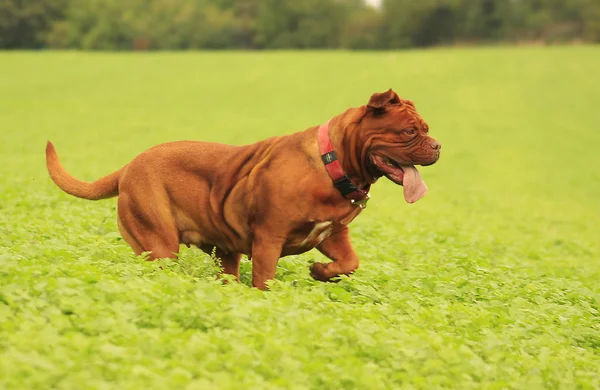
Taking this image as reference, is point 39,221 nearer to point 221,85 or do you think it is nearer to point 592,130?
point 592,130

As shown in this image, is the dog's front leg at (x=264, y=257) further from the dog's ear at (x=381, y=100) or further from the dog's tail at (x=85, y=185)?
the dog's tail at (x=85, y=185)

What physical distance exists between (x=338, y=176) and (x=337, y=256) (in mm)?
1005

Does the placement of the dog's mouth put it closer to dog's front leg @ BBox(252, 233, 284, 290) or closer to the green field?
the green field

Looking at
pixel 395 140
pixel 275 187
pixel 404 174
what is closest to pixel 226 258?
pixel 275 187

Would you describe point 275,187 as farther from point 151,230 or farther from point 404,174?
point 151,230

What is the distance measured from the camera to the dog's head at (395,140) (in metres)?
7.72

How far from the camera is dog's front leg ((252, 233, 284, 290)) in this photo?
25.4 ft

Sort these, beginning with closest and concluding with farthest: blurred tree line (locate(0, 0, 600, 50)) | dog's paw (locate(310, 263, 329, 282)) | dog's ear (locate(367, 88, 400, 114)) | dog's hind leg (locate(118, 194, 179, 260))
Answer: dog's ear (locate(367, 88, 400, 114)) → dog's hind leg (locate(118, 194, 179, 260)) → dog's paw (locate(310, 263, 329, 282)) → blurred tree line (locate(0, 0, 600, 50))

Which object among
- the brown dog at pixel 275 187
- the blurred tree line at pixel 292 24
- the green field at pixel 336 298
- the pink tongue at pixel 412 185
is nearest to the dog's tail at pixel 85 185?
the brown dog at pixel 275 187

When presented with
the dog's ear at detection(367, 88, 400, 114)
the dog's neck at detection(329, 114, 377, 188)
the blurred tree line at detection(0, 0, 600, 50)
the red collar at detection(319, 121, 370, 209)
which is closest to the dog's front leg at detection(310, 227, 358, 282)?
the red collar at detection(319, 121, 370, 209)

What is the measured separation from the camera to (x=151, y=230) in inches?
323

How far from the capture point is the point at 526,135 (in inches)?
1590

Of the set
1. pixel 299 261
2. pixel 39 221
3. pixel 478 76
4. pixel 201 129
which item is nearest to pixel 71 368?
pixel 299 261

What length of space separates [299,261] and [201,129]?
1136 inches
